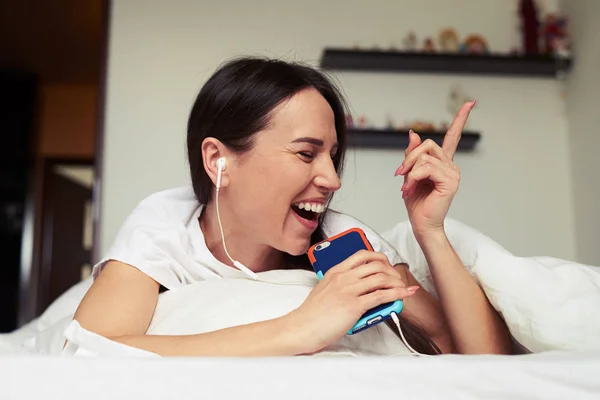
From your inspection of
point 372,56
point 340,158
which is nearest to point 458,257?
point 340,158

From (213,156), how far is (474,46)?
60.4 inches

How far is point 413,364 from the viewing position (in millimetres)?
549

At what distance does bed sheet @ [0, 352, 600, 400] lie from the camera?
1.69 ft

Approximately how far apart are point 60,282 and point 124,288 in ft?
12.3

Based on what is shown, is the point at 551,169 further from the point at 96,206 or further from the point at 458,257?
the point at 96,206

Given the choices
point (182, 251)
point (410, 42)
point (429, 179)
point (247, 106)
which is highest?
point (410, 42)

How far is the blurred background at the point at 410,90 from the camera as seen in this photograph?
83.0 inches

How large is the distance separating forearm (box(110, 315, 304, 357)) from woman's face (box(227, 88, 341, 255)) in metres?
0.29

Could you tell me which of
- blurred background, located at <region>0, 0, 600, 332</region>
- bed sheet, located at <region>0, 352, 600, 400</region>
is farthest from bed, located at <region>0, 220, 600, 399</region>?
blurred background, located at <region>0, 0, 600, 332</region>

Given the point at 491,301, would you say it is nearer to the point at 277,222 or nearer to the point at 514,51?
the point at 277,222

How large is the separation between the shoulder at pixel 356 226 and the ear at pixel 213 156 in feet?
0.68

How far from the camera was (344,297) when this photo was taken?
72 centimetres

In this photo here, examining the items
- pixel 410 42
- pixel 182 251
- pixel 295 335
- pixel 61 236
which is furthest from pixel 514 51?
pixel 61 236

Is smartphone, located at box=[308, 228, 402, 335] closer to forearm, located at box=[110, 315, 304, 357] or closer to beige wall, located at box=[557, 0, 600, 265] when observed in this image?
forearm, located at box=[110, 315, 304, 357]
